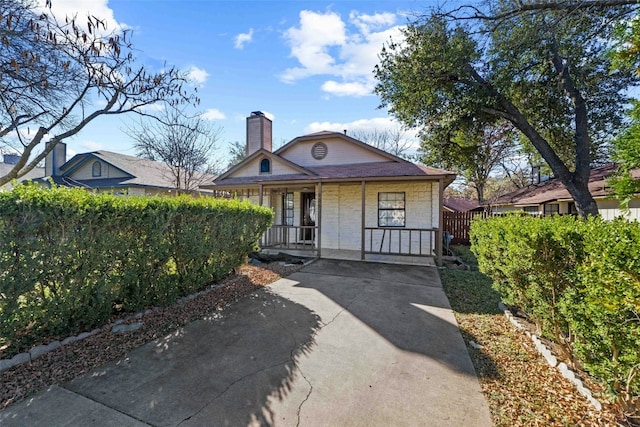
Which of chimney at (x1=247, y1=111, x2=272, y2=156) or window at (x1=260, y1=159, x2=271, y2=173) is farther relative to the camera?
chimney at (x1=247, y1=111, x2=272, y2=156)

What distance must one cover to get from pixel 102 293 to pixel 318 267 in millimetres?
5802

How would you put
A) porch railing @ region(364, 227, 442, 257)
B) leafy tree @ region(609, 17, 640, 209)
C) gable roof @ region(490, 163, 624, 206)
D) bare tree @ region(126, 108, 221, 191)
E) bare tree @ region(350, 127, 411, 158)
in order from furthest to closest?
bare tree @ region(350, 127, 411, 158), bare tree @ region(126, 108, 221, 191), gable roof @ region(490, 163, 624, 206), porch railing @ region(364, 227, 442, 257), leafy tree @ region(609, 17, 640, 209)

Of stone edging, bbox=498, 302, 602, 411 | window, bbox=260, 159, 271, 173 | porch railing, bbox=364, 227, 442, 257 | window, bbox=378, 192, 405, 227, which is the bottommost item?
stone edging, bbox=498, 302, 602, 411

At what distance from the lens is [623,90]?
1216 centimetres

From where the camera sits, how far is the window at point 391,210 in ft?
36.2

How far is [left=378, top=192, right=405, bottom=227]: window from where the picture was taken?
1105 cm

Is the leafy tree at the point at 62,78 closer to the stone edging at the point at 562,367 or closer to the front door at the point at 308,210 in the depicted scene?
the front door at the point at 308,210

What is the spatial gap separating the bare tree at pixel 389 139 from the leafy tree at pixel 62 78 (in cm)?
2538

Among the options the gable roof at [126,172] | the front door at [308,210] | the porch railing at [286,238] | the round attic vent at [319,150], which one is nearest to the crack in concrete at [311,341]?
the porch railing at [286,238]

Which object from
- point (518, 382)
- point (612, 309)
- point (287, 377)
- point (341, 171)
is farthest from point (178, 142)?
point (612, 309)

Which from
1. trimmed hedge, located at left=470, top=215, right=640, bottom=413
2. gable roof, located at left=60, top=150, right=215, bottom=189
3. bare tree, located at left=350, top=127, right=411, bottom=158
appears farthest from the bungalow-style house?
bare tree, located at left=350, top=127, right=411, bottom=158

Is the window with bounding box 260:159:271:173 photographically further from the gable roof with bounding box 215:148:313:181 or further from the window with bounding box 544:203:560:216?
the window with bounding box 544:203:560:216

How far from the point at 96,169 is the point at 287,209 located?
16.7 meters

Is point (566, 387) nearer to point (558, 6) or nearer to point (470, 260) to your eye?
point (470, 260)
